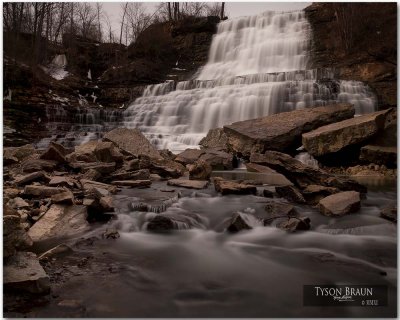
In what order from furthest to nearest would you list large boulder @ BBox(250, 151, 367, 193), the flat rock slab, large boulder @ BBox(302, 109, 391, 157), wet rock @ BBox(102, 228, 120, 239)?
large boulder @ BBox(302, 109, 391, 157) → the flat rock slab → large boulder @ BBox(250, 151, 367, 193) → wet rock @ BBox(102, 228, 120, 239)

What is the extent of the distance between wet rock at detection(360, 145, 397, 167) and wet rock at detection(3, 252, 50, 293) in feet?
25.1

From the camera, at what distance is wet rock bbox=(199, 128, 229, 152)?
422 inches

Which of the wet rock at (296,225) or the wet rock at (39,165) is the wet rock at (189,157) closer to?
the wet rock at (39,165)

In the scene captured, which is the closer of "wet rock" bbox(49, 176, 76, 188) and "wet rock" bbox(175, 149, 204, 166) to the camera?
"wet rock" bbox(49, 176, 76, 188)

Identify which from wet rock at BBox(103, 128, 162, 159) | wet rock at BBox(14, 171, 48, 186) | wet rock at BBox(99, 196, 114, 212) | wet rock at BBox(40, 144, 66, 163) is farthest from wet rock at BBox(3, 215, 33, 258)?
wet rock at BBox(103, 128, 162, 159)

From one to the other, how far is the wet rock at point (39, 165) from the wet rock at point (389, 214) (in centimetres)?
541

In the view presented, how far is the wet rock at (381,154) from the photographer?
7805 millimetres

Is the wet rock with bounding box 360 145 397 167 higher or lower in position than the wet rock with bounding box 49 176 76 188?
higher

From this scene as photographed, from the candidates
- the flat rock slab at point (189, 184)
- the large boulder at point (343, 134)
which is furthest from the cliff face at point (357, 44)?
the flat rock slab at point (189, 184)

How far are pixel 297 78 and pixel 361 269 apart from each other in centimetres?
1194

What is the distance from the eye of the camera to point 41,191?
4.29m

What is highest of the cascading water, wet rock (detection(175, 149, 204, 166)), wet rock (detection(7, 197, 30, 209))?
the cascading water

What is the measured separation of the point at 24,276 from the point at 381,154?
7.86 m

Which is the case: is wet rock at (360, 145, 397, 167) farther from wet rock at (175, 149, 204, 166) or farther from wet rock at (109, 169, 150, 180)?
wet rock at (109, 169, 150, 180)
